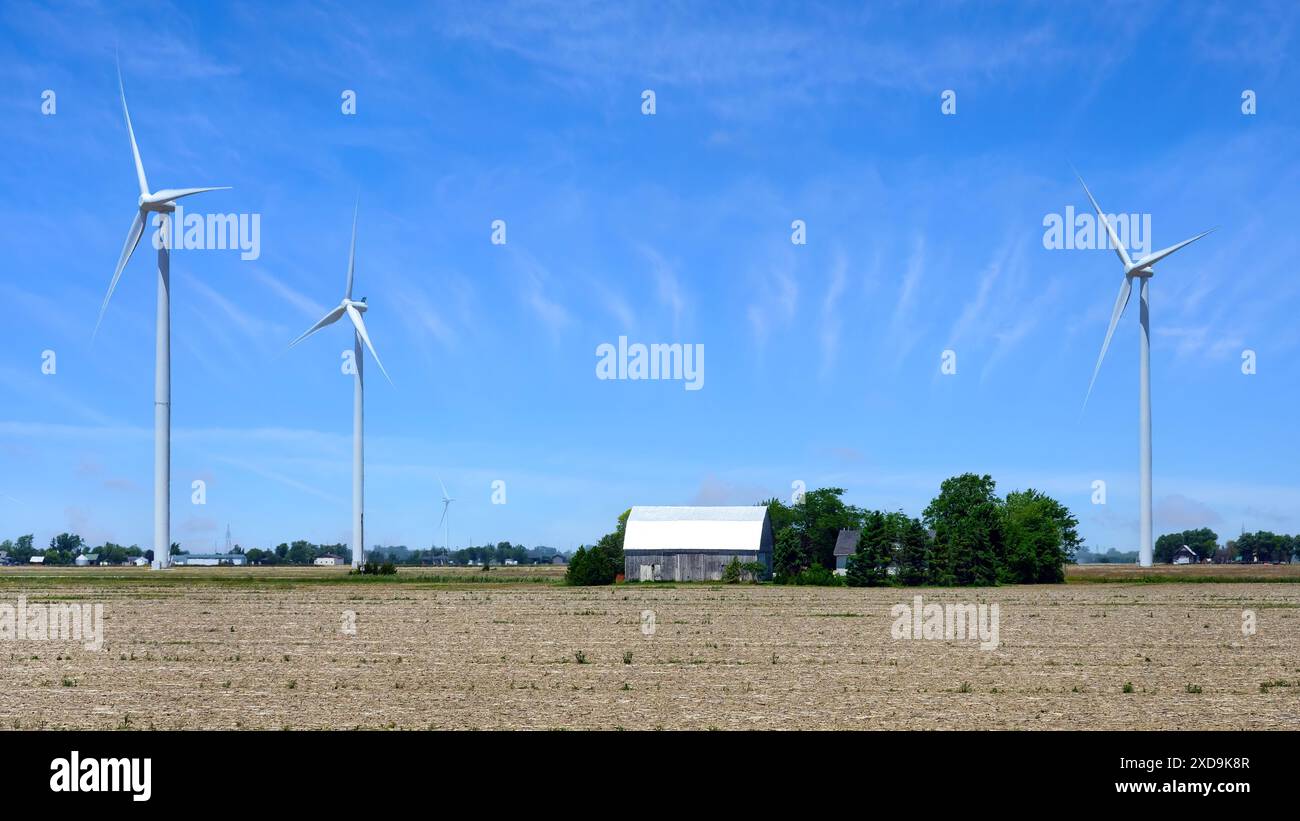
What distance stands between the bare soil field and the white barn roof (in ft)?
178

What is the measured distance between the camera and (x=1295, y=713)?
893 inches

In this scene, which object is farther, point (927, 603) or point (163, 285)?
point (163, 285)

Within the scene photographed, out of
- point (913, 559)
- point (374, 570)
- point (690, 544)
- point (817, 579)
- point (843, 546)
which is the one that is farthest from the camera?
point (843, 546)

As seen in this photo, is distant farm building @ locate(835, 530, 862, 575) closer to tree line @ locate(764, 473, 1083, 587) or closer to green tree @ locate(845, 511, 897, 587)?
tree line @ locate(764, 473, 1083, 587)

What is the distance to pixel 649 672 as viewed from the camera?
2914cm

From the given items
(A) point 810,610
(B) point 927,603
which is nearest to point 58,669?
(A) point 810,610

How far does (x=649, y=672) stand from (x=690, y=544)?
83129mm

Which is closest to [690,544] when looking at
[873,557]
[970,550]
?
[873,557]

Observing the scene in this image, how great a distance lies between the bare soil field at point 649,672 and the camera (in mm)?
21891

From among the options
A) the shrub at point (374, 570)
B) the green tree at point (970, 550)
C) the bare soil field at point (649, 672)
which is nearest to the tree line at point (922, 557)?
the green tree at point (970, 550)

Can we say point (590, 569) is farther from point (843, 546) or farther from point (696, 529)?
point (843, 546)

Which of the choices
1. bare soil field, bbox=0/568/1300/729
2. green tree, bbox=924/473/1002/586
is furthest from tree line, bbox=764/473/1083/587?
bare soil field, bbox=0/568/1300/729
